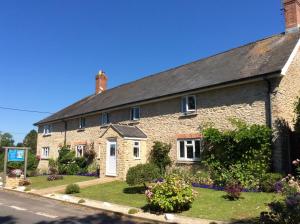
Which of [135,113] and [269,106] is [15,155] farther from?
[269,106]

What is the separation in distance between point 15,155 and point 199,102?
521 inches

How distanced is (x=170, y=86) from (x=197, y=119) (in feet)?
14.2

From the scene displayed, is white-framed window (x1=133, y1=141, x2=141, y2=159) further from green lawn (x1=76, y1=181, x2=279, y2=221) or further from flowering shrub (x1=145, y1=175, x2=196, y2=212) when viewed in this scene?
flowering shrub (x1=145, y1=175, x2=196, y2=212)

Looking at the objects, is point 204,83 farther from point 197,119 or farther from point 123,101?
point 123,101

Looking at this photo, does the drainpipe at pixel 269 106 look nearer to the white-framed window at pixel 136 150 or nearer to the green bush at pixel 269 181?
the green bush at pixel 269 181

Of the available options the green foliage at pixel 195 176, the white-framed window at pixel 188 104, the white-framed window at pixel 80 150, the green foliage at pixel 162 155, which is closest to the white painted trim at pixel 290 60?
the white-framed window at pixel 188 104

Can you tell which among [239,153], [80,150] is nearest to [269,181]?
[239,153]

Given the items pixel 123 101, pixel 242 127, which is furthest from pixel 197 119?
pixel 123 101

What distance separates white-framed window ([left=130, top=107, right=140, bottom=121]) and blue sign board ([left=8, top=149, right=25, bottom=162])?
27.0ft

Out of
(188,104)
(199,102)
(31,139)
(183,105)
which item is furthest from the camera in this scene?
(31,139)

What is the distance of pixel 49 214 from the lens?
11.6 meters

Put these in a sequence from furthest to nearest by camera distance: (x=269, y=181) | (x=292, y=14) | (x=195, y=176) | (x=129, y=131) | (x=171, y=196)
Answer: (x=129, y=131), (x=292, y=14), (x=195, y=176), (x=269, y=181), (x=171, y=196)

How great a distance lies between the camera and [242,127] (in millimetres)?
16328

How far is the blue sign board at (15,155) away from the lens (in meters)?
22.2
